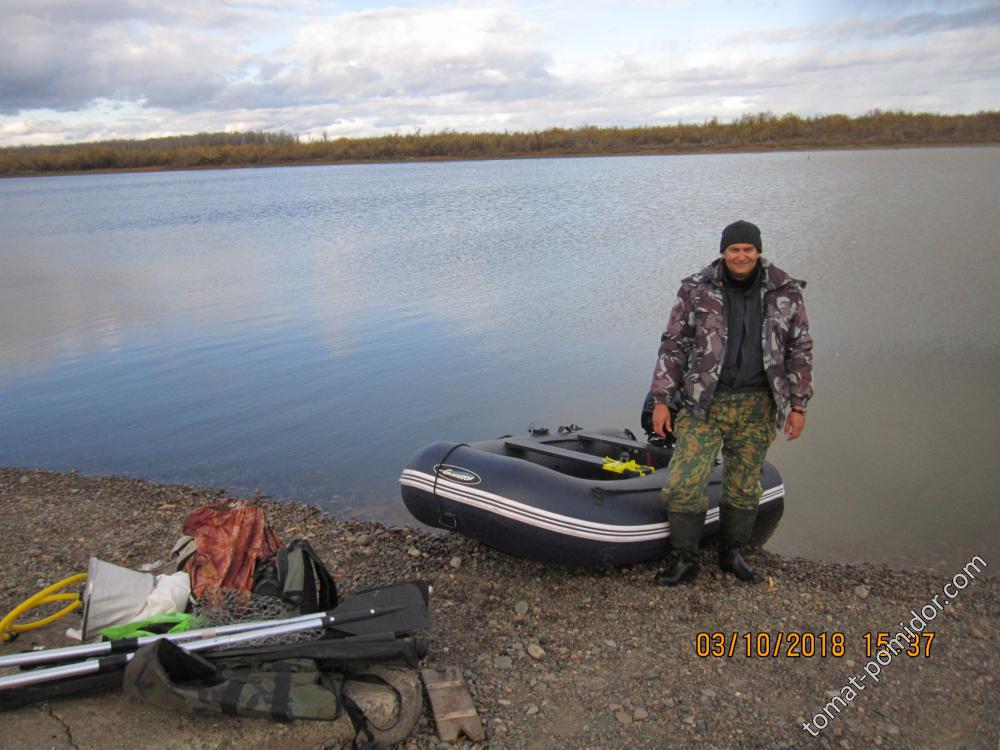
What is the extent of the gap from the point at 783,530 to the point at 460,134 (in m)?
67.0

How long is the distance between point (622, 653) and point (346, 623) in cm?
116

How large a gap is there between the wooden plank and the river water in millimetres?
2320

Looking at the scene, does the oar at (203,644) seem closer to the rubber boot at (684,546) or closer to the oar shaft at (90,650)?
the oar shaft at (90,650)

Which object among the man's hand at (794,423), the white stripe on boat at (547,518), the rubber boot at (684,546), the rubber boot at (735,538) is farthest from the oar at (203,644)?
the man's hand at (794,423)

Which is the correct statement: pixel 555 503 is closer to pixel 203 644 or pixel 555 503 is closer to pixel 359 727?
pixel 359 727

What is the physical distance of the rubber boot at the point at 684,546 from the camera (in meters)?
3.90

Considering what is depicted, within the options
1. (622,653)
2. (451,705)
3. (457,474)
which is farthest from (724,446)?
(451,705)

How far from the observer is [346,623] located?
3166mm

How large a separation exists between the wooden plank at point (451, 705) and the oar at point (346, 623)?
0.71 ft

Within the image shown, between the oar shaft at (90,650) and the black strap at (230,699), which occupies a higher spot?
the oar shaft at (90,650)

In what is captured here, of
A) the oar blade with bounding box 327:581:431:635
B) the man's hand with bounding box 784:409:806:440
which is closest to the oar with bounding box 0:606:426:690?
the oar blade with bounding box 327:581:431:635

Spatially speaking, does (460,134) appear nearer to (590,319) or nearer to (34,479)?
(590,319)

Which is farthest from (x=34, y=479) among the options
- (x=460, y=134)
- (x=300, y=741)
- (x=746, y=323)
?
(x=460, y=134)

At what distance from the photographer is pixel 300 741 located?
2852mm
